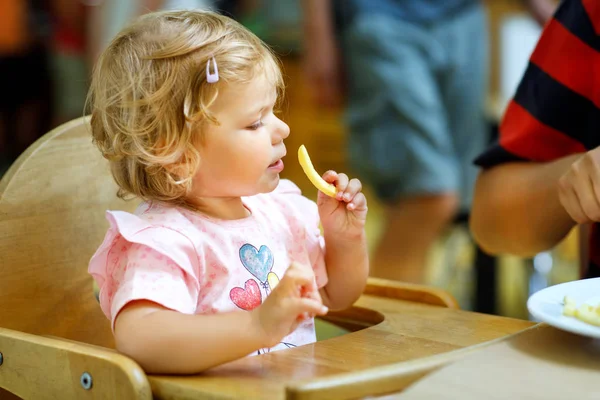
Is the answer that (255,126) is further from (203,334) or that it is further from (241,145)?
(203,334)

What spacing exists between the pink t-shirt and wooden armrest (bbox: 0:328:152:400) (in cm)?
5

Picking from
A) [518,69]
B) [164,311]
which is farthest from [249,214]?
[518,69]

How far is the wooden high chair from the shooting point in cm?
103

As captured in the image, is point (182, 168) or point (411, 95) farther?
point (411, 95)

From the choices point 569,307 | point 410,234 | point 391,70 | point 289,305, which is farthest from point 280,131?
point 410,234

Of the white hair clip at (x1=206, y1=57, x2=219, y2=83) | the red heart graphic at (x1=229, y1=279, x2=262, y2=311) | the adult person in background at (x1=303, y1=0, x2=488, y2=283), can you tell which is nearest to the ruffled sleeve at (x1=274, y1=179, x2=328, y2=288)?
the red heart graphic at (x1=229, y1=279, x2=262, y2=311)

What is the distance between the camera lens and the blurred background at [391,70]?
2311mm

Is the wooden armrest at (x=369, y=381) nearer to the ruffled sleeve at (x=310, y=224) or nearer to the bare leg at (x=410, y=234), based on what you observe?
the ruffled sleeve at (x=310, y=224)

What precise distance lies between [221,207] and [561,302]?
382 mm

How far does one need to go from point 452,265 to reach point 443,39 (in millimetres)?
1381

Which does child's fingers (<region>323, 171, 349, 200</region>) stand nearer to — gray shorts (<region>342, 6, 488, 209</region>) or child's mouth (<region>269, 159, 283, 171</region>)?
child's mouth (<region>269, 159, 283, 171</region>)

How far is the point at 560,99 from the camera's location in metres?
1.20

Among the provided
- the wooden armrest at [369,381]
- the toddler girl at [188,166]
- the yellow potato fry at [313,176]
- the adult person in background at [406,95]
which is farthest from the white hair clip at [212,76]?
the adult person in background at [406,95]

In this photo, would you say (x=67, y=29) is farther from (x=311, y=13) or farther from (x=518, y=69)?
(x=518, y=69)
